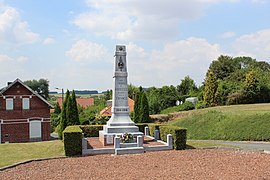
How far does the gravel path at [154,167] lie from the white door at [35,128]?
17.4m

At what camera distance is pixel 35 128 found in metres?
30.7

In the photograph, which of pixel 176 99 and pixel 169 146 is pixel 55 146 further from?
pixel 176 99

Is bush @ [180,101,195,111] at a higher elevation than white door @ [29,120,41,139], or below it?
higher

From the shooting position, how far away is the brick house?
2967 cm

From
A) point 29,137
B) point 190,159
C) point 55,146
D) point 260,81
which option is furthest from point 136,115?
point 260,81

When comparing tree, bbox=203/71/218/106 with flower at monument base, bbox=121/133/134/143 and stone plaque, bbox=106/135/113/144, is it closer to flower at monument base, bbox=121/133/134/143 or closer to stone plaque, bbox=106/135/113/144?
stone plaque, bbox=106/135/113/144

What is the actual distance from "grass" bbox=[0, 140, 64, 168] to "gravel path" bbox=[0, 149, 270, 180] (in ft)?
4.07

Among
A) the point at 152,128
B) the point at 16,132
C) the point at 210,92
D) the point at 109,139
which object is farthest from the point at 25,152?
the point at 210,92

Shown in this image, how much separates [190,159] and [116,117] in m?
6.82

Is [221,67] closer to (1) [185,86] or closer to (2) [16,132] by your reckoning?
(1) [185,86]

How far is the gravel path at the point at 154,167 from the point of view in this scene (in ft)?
34.4

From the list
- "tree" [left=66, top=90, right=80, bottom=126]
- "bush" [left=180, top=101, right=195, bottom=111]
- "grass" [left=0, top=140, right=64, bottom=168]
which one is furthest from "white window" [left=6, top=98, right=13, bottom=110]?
"bush" [left=180, top=101, right=195, bottom=111]

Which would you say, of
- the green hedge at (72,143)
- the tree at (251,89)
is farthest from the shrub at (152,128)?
the tree at (251,89)

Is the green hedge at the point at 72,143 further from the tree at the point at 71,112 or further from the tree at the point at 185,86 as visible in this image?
the tree at the point at 185,86
